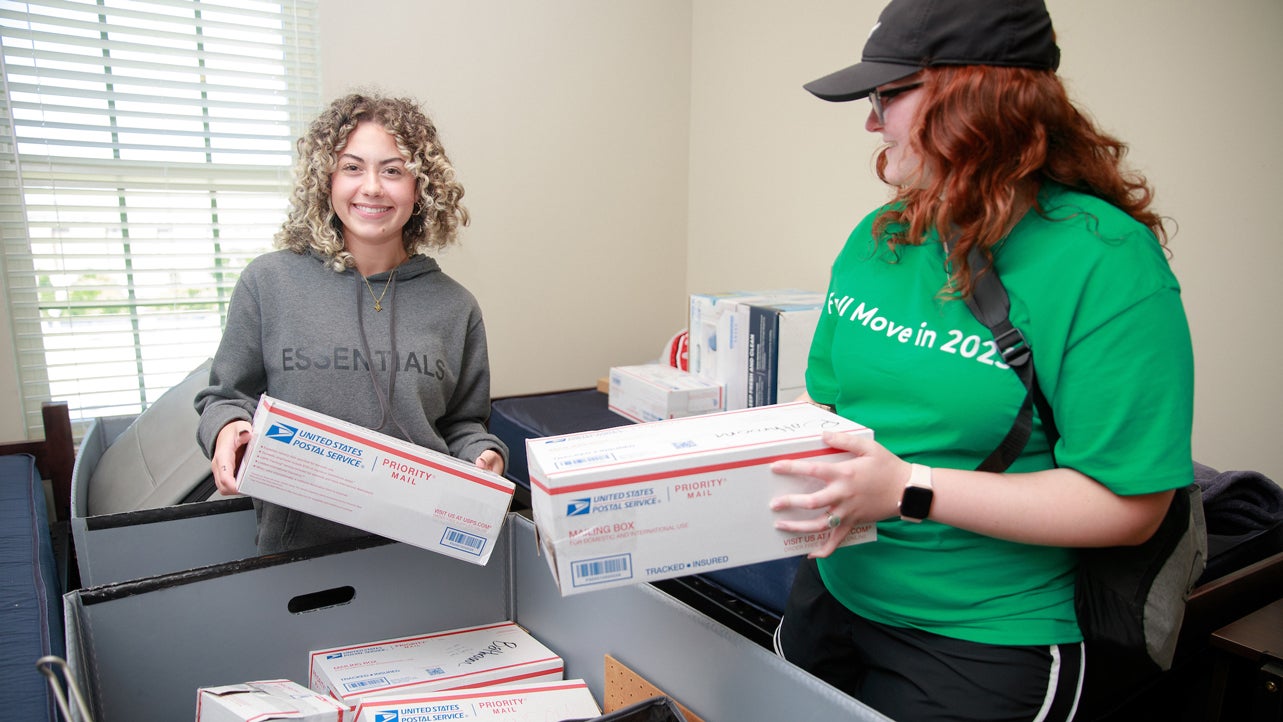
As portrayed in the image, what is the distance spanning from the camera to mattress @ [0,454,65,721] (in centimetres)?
101

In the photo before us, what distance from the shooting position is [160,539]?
1.37 m

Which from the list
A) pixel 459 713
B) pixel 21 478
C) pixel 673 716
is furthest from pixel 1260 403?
pixel 21 478

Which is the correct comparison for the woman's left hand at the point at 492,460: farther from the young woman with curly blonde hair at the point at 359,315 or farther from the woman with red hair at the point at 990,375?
the woman with red hair at the point at 990,375

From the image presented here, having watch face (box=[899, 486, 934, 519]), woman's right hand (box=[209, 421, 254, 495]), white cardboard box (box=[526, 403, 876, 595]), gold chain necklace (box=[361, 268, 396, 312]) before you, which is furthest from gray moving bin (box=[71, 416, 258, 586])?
watch face (box=[899, 486, 934, 519])

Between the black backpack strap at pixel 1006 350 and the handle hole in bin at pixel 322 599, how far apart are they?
0.89 meters

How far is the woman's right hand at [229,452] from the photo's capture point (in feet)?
3.66

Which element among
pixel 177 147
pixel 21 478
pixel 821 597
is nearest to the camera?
pixel 821 597

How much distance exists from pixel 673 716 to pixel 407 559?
514 millimetres

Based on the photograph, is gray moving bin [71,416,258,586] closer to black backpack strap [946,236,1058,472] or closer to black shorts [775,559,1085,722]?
black shorts [775,559,1085,722]

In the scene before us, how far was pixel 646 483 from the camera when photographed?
0.74 meters

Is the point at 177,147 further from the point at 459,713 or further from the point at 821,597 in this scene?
the point at 821,597

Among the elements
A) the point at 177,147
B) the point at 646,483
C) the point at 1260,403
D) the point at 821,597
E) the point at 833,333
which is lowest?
the point at 821,597

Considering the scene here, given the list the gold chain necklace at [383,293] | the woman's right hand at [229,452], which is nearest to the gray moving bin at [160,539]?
the woman's right hand at [229,452]

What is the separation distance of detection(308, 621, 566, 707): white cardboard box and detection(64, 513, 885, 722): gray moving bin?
0.11ft
